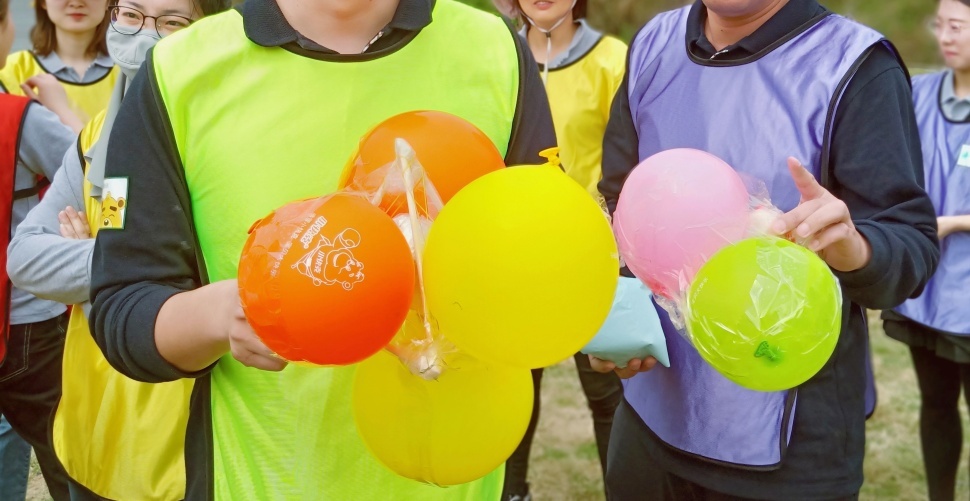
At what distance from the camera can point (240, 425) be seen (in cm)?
155

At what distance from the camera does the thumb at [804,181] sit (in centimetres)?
151

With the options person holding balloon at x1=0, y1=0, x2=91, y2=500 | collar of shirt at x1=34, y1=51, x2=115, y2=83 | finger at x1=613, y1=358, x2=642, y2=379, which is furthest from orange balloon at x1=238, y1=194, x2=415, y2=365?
collar of shirt at x1=34, y1=51, x2=115, y2=83

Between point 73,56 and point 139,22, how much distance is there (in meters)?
2.22

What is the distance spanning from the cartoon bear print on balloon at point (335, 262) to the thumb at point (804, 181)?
70 centimetres

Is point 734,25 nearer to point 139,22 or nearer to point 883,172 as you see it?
point 883,172

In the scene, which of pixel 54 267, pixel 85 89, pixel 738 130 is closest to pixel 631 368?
pixel 738 130

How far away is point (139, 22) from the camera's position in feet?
7.63

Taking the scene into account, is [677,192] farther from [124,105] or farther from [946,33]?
[946,33]

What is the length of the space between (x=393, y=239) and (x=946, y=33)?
11.6ft

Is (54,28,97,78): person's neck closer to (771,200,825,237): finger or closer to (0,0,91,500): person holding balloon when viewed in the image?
(0,0,91,500): person holding balloon

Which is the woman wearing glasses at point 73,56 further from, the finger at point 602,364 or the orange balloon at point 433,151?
the orange balloon at point 433,151

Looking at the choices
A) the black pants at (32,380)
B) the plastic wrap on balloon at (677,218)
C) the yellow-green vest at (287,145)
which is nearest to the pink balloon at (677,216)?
the plastic wrap on balloon at (677,218)

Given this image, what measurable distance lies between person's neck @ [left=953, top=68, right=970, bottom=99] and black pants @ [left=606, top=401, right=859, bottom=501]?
2504 mm

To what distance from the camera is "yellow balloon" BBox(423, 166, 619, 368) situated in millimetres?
1159
